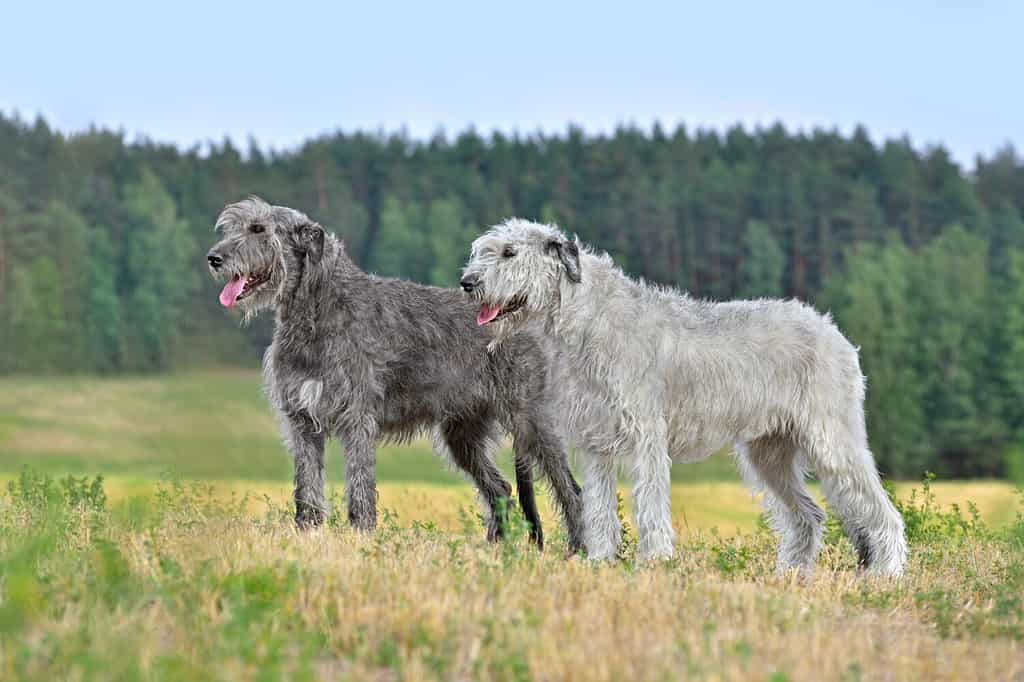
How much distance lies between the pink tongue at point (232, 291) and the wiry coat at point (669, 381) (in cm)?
209

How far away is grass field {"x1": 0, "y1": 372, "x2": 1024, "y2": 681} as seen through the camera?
21.5 ft

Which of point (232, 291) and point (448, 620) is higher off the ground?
point (232, 291)

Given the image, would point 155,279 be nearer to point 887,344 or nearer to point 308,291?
point 887,344

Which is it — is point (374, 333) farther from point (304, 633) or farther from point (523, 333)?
point (304, 633)

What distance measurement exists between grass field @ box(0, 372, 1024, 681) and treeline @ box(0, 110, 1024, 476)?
44.9m

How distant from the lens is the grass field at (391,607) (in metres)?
6.55

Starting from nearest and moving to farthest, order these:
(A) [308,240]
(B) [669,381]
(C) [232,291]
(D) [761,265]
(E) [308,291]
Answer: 1. (B) [669,381]
2. (C) [232,291]
3. (E) [308,291]
4. (A) [308,240]
5. (D) [761,265]

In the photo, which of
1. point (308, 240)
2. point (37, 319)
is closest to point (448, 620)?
point (308, 240)

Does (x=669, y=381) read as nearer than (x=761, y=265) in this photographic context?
Yes

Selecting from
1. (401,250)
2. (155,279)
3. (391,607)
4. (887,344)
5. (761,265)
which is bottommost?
(391,607)

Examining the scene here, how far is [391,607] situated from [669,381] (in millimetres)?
3606

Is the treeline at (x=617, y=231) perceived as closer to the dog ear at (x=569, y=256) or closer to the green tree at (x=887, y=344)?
the green tree at (x=887, y=344)

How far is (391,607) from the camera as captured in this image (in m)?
7.46

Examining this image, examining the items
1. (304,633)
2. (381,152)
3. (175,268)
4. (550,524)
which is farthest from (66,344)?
(304,633)
